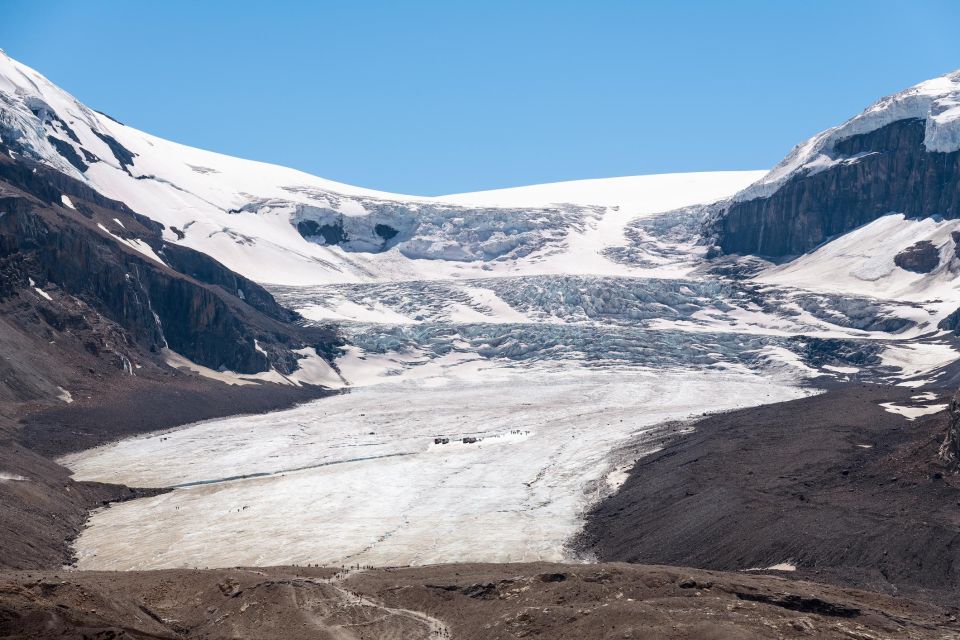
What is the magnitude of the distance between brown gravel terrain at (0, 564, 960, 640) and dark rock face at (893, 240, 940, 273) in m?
138

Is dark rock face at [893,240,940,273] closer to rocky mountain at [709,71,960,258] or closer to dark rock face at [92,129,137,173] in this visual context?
rocky mountain at [709,71,960,258]

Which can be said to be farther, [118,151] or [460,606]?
[118,151]

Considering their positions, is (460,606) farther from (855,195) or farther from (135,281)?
(855,195)

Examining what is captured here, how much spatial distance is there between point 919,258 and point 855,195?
73.2ft

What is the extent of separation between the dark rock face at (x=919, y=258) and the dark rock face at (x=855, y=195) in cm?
706

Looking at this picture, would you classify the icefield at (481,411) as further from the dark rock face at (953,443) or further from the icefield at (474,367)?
the dark rock face at (953,443)

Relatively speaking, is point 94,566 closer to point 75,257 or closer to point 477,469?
point 477,469

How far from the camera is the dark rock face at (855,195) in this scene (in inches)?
6763

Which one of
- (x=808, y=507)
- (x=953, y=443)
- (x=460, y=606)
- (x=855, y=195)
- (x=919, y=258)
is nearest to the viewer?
(x=460, y=606)

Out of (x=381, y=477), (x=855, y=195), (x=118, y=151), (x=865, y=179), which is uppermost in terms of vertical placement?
(x=118, y=151)

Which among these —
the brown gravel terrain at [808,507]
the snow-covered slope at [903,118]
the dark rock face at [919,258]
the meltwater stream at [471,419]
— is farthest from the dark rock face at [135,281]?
the snow-covered slope at [903,118]

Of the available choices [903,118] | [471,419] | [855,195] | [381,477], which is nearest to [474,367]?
[471,419]

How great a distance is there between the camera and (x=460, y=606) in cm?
3506

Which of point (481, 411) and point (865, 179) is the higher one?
point (865, 179)
